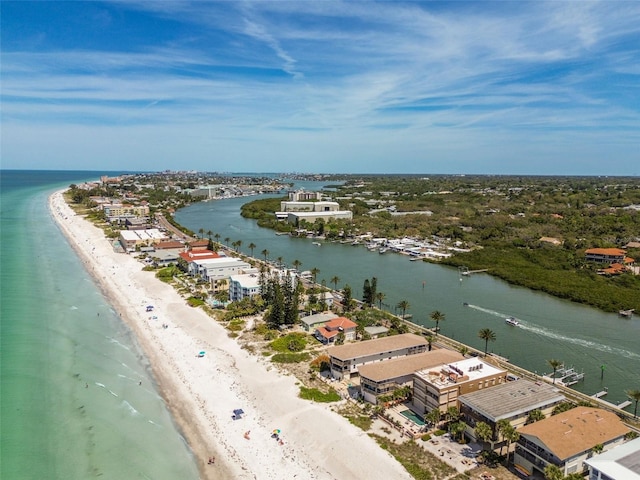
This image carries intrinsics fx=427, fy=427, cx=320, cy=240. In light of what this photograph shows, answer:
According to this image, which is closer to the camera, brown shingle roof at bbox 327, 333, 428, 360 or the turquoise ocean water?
the turquoise ocean water

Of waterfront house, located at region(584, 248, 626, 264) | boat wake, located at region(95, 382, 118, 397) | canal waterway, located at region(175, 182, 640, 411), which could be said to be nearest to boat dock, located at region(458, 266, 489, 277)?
canal waterway, located at region(175, 182, 640, 411)

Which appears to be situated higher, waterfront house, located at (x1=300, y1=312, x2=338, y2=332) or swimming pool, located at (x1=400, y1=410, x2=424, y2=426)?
waterfront house, located at (x1=300, y1=312, x2=338, y2=332)

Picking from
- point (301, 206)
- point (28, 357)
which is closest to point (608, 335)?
point (28, 357)

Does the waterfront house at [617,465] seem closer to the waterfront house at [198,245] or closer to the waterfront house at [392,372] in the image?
the waterfront house at [392,372]

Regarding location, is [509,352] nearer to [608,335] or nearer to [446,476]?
[608,335]

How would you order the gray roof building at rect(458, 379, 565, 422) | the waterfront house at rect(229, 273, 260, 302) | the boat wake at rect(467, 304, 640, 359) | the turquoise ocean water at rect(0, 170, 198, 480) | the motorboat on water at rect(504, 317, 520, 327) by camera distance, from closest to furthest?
the turquoise ocean water at rect(0, 170, 198, 480), the gray roof building at rect(458, 379, 565, 422), the boat wake at rect(467, 304, 640, 359), the motorboat on water at rect(504, 317, 520, 327), the waterfront house at rect(229, 273, 260, 302)

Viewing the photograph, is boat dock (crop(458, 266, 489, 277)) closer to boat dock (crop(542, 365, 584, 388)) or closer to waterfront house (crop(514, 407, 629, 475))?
boat dock (crop(542, 365, 584, 388))

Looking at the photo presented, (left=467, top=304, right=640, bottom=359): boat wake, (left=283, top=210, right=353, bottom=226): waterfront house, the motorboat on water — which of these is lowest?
(left=467, top=304, right=640, bottom=359): boat wake

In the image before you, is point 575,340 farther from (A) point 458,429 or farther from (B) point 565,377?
(A) point 458,429
